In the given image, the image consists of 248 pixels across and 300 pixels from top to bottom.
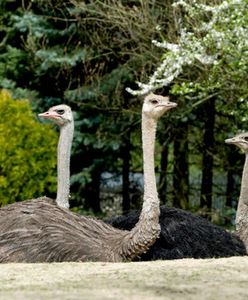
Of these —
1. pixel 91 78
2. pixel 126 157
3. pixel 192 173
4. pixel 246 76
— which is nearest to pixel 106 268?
pixel 246 76

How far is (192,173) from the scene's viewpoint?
22.5 metres

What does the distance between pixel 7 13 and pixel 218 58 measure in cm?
584

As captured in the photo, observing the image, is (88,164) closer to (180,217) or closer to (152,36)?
(152,36)

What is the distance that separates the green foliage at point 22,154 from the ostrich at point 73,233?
6.12 meters

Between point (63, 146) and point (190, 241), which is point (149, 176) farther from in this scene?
point (63, 146)

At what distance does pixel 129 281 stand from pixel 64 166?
182 inches

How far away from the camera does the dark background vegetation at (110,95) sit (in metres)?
17.4

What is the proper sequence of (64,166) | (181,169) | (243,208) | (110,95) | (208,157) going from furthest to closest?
(181,169) → (208,157) → (110,95) → (243,208) → (64,166)

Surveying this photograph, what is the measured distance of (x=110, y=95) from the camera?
59.7 feet

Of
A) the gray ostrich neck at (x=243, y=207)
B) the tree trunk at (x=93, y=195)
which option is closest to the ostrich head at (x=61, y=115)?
the gray ostrich neck at (x=243, y=207)

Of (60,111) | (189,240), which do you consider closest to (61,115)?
(60,111)

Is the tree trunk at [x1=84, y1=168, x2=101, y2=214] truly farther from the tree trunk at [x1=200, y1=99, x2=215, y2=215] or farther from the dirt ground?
the dirt ground

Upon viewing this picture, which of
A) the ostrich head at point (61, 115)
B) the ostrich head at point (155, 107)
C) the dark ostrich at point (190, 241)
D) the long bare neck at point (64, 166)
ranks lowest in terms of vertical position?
the dark ostrich at point (190, 241)

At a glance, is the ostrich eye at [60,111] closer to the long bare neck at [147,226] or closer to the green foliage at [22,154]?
the long bare neck at [147,226]
